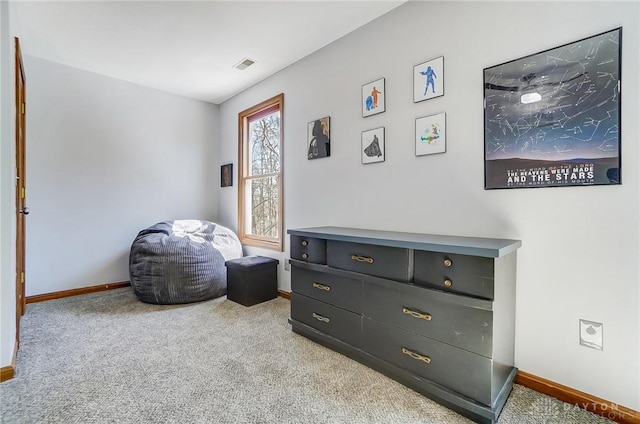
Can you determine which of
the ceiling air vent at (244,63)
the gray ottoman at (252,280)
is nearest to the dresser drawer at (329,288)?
the gray ottoman at (252,280)

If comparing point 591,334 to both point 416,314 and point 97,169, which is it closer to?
point 416,314

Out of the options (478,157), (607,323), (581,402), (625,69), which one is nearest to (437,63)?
(478,157)

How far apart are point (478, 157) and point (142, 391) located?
241 cm

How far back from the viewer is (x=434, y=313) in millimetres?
1530

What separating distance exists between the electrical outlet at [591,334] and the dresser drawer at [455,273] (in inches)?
24.0

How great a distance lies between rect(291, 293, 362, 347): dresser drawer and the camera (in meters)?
1.91

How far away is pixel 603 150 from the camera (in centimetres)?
143

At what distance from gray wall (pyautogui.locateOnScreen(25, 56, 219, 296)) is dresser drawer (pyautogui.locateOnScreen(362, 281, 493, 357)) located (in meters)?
3.34

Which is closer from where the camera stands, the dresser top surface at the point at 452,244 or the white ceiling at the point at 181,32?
the dresser top surface at the point at 452,244

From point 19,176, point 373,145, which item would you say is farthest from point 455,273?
point 19,176

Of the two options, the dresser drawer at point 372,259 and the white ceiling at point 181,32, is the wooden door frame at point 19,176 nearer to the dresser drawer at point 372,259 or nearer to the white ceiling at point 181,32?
the white ceiling at point 181,32

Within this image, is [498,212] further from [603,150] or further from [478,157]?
[603,150]

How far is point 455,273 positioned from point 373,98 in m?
1.58

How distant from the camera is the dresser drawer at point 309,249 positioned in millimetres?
2143
